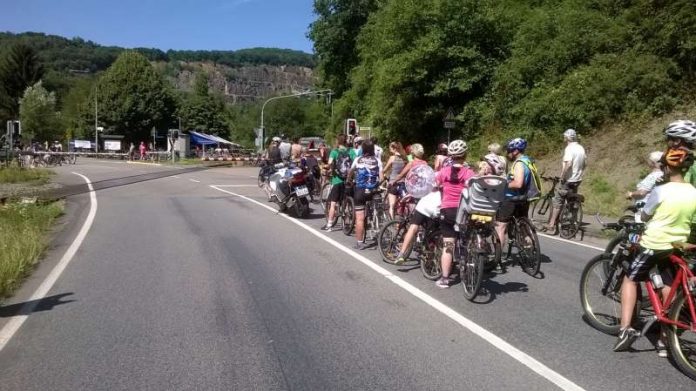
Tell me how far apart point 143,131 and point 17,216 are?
7690 centimetres

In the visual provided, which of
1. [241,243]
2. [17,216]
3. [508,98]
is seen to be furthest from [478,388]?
[508,98]

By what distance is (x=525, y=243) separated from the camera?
8922 millimetres

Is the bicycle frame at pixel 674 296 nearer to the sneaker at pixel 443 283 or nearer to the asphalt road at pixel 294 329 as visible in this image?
the asphalt road at pixel 294 329

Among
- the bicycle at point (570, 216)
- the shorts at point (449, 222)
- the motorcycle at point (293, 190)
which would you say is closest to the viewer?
the shorts at point (449, 222)

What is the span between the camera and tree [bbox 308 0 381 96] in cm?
4931

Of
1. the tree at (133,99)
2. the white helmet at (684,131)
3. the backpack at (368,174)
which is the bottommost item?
the backpack at (368,174)

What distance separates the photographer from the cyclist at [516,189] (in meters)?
8.95

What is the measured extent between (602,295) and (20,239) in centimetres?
866

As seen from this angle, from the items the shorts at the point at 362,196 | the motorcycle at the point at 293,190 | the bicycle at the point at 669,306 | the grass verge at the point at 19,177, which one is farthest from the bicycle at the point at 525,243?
the grass verge at the point at 19,177

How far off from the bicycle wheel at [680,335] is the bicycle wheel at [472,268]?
212 cm

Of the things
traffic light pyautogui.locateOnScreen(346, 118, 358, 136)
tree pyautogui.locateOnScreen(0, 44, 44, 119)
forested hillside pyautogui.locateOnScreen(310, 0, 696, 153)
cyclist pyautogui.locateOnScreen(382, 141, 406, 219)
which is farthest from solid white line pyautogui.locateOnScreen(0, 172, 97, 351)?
tree pyautogui.locateOnScreen(0, 44, 44, 119)

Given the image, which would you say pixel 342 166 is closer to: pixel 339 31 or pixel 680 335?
pixel 680 335

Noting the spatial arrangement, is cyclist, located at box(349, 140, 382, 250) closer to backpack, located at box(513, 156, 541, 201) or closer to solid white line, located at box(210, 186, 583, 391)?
solid white line, located at box(210, 186, 583, 391)

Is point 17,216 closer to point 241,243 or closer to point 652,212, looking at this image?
point 241,243
